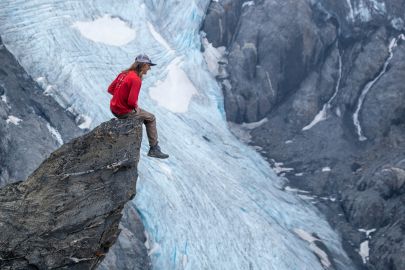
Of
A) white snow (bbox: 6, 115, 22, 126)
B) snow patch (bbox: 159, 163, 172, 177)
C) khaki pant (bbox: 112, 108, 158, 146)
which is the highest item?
white snow (bbox: 6, 115, 22, 126)

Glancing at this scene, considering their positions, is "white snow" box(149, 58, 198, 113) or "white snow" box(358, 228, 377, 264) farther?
"white snow" box(149, 58, 198, 113)

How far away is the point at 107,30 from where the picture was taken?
26.7 meters

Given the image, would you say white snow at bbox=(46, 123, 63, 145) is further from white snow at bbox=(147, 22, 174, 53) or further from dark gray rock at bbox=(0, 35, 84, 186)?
white snow at bbox=(147, 22, 174, 53)

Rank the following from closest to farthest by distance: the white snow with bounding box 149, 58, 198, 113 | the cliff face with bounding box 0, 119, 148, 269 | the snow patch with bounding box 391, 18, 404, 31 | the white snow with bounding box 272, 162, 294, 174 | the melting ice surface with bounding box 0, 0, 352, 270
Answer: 1. the cliff face with bounding box 0, 119, 148, 269
2. the melting ice surface with bounding box 0, 0, 352, 270
3. the white snow with bounding box 149, 58, 198, 113
4. the white snow with bounding box 272, 162, 294, 174
5. the snow patch with bounding box 391, 18, 404, 31

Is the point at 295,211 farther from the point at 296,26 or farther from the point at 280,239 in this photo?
the point at 296,26

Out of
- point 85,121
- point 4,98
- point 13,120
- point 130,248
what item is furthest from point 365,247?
point 4,98

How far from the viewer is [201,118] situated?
2666 cm

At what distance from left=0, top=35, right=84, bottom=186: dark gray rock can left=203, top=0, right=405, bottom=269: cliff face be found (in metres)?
8.98

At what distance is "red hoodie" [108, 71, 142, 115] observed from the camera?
11.3 meters

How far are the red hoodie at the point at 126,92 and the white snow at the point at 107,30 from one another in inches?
583

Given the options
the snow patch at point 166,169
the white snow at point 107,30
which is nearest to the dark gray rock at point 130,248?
the snow patch at point 166,169

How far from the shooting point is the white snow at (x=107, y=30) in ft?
84.9

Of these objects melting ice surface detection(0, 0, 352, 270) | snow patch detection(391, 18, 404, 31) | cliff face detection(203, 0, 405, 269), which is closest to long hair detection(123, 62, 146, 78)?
melting ice surface detection(0, 0, 352, 270)

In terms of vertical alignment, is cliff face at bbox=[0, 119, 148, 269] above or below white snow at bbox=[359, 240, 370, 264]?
above
